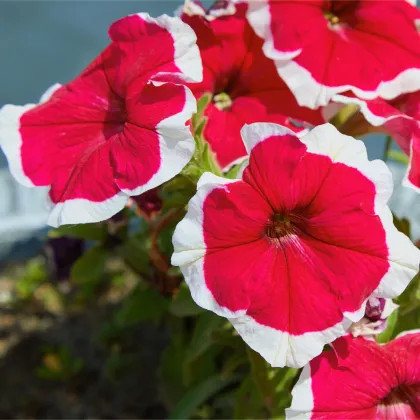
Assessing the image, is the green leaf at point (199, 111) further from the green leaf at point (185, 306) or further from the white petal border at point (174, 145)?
the green leaf at point (185, 306)

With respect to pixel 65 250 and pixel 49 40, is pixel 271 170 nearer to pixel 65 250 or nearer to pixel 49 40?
pixel 65 250

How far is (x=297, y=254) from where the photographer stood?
27.5 inches

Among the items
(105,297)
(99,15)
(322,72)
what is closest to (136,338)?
(105,297)

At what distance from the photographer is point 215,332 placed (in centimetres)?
90

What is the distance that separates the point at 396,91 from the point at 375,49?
0.23 ft

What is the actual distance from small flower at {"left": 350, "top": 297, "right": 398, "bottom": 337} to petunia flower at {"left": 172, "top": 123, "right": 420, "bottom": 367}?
6 cm

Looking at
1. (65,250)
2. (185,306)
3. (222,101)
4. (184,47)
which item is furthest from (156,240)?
(65,250)

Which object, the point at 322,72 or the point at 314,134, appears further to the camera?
the point at 322,72

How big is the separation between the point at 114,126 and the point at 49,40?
6.57ft

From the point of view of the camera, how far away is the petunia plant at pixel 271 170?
2.21 feet

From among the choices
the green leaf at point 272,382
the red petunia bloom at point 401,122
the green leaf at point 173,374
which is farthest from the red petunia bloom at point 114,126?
the green leaf at point 173,374

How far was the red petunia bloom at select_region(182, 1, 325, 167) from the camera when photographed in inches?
32.4

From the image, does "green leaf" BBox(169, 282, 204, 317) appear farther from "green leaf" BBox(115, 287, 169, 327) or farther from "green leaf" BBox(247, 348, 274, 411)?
"green leaf" BBox(115, 287, 169, 327)

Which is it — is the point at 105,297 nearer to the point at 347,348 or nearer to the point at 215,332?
the point at 215,332
